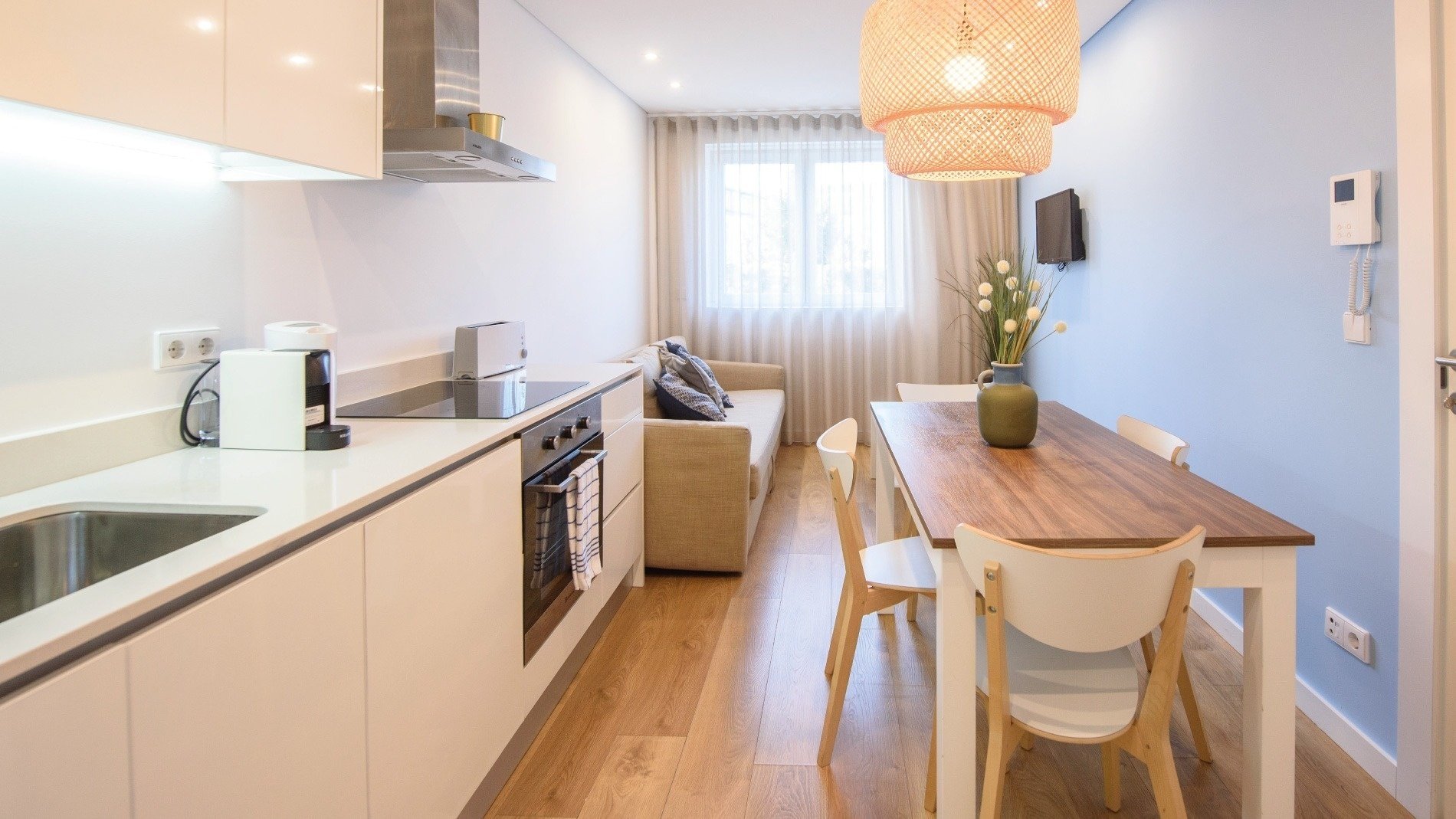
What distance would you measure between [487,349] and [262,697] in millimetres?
2315

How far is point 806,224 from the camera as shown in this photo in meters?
6.98

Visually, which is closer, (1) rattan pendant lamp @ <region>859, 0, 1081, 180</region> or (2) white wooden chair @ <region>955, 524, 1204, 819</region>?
(2) white wooden chair @ <region>955, 524, 1204, 819</region>

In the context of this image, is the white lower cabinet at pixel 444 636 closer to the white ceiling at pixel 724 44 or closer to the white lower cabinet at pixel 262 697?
the white lower cabinet at pixel 262 697

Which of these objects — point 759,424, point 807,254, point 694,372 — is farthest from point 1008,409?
point 807,254

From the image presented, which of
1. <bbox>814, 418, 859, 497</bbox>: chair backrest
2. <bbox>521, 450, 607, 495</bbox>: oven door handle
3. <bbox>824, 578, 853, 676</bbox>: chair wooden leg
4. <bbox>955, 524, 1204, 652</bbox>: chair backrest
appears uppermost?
<bbox>814, 418, 859, 497</bbox>: chair backrest

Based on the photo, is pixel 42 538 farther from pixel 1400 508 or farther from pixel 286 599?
pixel 1400 508

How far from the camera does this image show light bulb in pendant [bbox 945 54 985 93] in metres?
2.34

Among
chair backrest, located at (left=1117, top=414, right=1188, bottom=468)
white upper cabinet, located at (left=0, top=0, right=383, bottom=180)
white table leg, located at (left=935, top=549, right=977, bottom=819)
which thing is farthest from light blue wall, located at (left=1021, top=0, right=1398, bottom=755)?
white upper cabinet, located at (left=0, top=0, right=383, bottom=180)

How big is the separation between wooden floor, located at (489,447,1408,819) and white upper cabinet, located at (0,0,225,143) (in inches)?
64.0

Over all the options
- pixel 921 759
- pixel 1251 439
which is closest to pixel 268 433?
pixel 921 759

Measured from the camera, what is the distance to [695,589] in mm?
3797

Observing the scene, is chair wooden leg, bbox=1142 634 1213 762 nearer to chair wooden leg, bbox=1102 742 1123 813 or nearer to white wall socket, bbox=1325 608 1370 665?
chair wooden leg, bbox=1102 742 1123 813

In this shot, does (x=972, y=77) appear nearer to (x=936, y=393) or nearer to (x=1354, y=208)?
(x=1354, y=208)

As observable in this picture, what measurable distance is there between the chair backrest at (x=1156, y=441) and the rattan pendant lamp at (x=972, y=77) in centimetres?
85
